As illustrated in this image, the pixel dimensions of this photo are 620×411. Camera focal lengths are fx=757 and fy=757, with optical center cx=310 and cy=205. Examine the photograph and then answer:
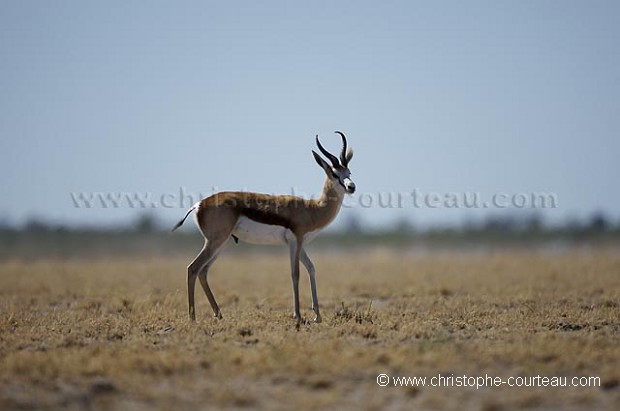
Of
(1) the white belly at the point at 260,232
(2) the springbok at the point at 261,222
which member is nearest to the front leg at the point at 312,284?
(2) the springbok at the point at 261,222

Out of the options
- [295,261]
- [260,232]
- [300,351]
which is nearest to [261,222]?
[260,232]

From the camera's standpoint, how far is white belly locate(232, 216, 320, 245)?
13.7 meters

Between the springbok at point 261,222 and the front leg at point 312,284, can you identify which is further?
the springbok at point 261,222

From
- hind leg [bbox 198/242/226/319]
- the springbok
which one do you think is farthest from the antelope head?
hind leg [bbox 198/242/226/319]

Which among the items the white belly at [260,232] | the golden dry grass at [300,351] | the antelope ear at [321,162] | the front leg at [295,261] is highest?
the antelope ear at [321,162]

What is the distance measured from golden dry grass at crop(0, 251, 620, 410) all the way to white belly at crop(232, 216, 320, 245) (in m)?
1.43

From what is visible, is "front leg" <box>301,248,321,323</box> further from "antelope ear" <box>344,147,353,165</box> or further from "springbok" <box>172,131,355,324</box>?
"antelope ear" <box>344,147,353,165</box>

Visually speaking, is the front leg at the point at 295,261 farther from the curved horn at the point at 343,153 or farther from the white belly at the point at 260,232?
the curved horn at the point at 343,153

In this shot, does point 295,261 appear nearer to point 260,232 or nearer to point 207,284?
point 260,232

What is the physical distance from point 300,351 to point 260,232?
13.7 ft

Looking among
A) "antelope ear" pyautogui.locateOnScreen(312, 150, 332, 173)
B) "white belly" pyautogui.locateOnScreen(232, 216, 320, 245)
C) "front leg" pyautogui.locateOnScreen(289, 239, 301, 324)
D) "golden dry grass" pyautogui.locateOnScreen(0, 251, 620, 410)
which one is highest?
"antelope ear" pyautogui.locateOnScreen(312, 150, 332, 173)

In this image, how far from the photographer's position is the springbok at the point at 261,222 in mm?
13562

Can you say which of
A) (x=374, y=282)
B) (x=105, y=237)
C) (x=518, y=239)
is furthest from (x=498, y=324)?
(x=518, y=239)

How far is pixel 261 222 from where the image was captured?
13664 mm
